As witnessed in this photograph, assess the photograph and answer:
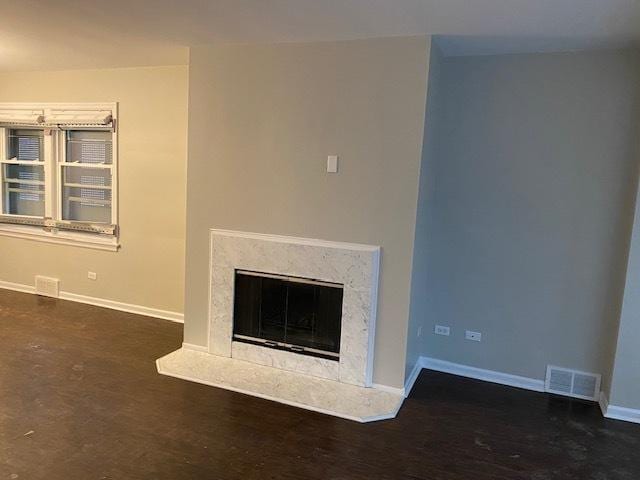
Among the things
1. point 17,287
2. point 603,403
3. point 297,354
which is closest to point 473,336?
point 603,403

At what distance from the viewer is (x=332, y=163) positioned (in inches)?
145

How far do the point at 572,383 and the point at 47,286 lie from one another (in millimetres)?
5675

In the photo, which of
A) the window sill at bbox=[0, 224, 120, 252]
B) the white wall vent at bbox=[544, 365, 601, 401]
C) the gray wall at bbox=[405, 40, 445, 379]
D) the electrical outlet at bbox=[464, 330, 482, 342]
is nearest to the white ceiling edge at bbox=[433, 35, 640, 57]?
the gray wall at bbox=[405, 40, 445, 379]

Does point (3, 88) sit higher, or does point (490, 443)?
point (3, 88)

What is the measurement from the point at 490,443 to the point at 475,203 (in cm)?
182

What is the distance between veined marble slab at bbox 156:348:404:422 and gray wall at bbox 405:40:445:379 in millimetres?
427

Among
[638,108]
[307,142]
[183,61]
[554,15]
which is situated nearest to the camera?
[554,15]

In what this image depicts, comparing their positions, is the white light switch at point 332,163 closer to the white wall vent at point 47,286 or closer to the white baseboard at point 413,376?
the white baseboard at point 413,376

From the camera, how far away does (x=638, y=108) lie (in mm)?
3455

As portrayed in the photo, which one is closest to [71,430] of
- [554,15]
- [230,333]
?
[230,333]

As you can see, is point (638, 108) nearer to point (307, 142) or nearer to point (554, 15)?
point (554, 15)

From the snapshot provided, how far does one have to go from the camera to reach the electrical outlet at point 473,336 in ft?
13.2

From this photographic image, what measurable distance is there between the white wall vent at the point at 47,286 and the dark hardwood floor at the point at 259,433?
5.65ft

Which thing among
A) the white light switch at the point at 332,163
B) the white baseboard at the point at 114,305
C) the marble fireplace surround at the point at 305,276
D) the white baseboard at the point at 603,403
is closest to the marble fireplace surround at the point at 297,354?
the marble fireplace surround at the point at 305,276
